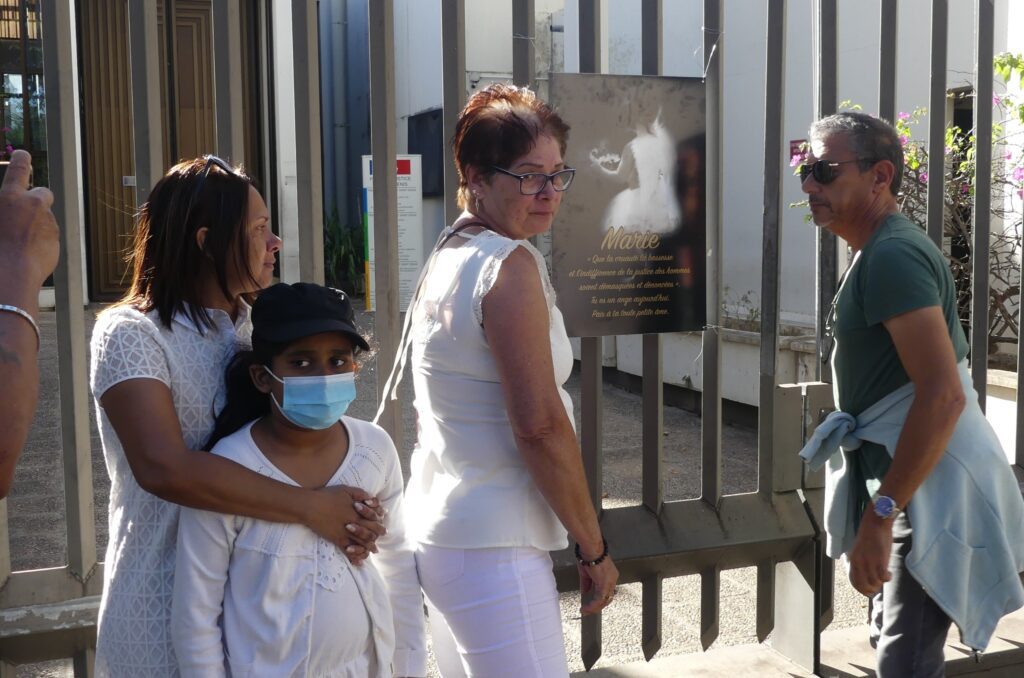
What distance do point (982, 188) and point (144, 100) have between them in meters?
2.95

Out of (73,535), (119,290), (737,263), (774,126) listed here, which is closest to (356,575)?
(73,535)

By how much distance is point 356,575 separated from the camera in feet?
7.38

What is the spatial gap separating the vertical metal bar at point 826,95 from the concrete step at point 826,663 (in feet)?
3.66

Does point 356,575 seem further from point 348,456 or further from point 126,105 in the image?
point 126,105

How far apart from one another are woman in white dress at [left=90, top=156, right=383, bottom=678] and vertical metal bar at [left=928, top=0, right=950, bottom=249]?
2642 mm

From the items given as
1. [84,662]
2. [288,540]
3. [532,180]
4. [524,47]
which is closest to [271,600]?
[288,540]

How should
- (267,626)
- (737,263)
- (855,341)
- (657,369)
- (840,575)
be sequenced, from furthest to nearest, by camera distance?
(737,263), (840,575), (657,369), (855,341), (267,626)

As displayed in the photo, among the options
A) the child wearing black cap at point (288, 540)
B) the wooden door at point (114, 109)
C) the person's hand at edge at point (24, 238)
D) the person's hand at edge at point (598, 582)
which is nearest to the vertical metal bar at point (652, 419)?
the person's hand at edge at point (598, 582)

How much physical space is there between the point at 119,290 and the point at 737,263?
7.29 metres

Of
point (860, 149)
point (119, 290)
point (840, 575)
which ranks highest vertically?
point (860, 149)

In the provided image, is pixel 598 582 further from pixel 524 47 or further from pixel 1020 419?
pixel 1020 419

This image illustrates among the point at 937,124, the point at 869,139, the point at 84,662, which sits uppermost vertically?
the point at 937,124

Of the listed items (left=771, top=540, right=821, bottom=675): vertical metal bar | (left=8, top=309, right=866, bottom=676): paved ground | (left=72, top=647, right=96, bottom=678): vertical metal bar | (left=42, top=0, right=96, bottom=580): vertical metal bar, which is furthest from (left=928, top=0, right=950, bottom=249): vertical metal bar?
(left=72, top=647, right=96, bottom=678): vertical metal bar

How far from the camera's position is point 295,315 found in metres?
2.17
